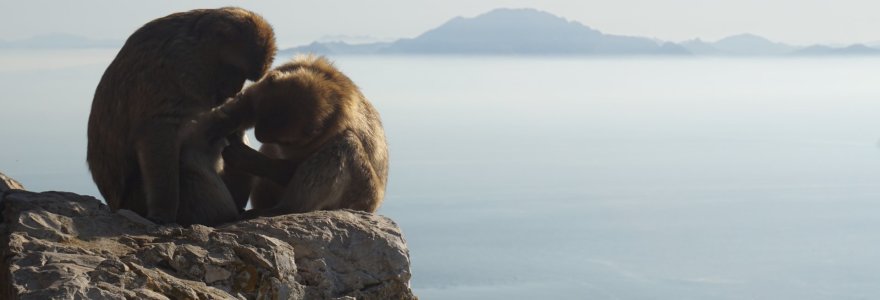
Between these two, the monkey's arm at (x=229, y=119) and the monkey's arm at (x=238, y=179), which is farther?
the monkey's arm at (x=238, y=179)

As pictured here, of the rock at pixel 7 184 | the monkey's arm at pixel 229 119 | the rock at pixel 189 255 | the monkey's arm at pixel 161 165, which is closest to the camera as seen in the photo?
the rock at pixel 189 255

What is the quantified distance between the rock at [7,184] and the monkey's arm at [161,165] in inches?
19.8

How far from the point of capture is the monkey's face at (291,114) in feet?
15.9

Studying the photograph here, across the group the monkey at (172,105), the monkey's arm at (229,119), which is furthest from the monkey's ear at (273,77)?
the monkey at (172,105)

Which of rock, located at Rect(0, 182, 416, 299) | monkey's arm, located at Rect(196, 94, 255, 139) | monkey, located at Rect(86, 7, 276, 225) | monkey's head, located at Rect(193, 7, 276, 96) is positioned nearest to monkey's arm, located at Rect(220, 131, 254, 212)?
monkey's arm, located at Rect(196, 94, 255, 139)

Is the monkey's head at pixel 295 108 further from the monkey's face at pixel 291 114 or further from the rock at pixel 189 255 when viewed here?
the rock at pixel 189 255

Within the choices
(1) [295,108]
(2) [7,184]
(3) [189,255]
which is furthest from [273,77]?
(3) [189,255]

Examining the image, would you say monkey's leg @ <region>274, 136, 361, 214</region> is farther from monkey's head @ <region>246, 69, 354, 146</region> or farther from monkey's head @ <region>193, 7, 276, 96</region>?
monkey's head @ <region>193, 7, 276, 96</region>

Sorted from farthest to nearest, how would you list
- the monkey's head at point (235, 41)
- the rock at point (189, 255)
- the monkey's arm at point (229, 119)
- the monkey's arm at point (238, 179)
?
1. the monkey's arm at point (238, 179)
2. the monkey's arm at point (229, 119)
3. the monkey's head at point (235, 41)
4. the rock at point (189, 255)

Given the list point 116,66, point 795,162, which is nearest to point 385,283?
point 116,66

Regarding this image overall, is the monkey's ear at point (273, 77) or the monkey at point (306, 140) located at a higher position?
the monkey's ear at point (273, 77)

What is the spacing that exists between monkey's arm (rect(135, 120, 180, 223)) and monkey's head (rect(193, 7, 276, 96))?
36 centimetres

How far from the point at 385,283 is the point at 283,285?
0.49 metres

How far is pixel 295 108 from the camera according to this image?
4883mm
